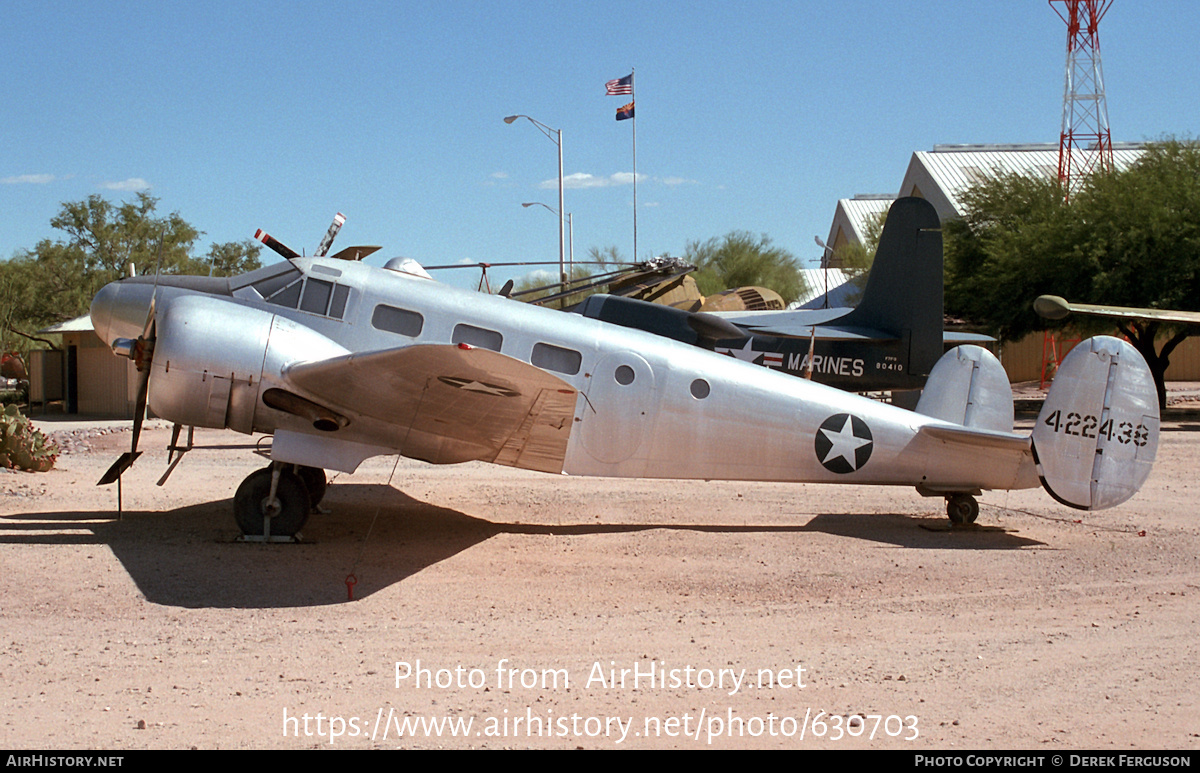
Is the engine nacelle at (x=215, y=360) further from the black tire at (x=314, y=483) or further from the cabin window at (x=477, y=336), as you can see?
the black tire at (x=314, y=483)

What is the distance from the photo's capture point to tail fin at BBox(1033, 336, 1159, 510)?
9344 millimetres

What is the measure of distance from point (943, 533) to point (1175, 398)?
31477mm

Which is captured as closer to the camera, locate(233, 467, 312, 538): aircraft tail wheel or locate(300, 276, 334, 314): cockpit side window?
locate(233, 467, 312, 538): aircraft tail wheel

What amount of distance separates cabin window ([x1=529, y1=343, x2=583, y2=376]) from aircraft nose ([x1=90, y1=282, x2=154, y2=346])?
4183 mm

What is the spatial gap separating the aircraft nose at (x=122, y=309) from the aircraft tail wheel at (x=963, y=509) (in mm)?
9092

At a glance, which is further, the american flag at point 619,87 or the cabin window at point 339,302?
the american flag at point 619,87

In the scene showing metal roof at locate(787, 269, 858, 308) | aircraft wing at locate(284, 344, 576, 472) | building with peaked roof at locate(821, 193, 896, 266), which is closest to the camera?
aircraft wing at locate(284, 344, 576, 472)

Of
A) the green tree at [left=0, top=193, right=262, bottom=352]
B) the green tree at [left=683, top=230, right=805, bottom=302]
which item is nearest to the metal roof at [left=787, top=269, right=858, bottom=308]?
the green tree at [left=683, top=230, right=805, bottom=302]

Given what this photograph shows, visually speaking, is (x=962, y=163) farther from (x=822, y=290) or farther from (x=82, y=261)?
(x=82, y=261)

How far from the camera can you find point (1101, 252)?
26.7m

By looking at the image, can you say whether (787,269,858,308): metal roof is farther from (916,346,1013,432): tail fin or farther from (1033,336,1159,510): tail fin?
(1033,336,1159,510): tail fin

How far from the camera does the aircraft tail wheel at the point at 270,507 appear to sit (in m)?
9.48

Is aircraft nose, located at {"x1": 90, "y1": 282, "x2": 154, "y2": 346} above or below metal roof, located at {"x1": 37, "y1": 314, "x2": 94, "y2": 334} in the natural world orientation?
above

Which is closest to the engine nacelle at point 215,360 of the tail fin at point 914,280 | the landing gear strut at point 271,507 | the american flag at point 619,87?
the landing gear strut at point 271,507
